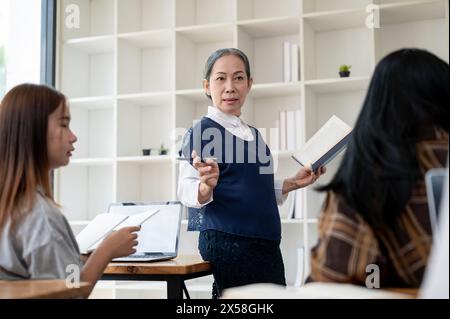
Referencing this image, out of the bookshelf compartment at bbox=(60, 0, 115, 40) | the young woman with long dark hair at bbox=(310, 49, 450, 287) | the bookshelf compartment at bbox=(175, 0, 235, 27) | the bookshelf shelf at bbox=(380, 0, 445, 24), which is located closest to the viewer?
the young woman with long dark hair at bbox=(310, 49, 450, 287)

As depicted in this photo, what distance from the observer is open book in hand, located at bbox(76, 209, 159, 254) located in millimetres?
1939

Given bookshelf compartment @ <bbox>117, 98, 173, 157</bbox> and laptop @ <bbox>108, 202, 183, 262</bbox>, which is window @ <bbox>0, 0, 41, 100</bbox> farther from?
laptop @ <bbox>108, 202, 183, 262</bbox>

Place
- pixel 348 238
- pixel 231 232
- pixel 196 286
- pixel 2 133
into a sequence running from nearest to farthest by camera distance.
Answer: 1. pixel 348 238
2. pixel 2 133
3. pixel 231 232
4. pixel 196 286

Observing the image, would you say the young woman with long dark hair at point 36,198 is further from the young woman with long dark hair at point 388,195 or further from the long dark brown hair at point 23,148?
the young woman with long dark hair at point 388,195

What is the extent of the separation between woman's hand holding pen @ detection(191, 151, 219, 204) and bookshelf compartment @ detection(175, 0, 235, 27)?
87.7 inches

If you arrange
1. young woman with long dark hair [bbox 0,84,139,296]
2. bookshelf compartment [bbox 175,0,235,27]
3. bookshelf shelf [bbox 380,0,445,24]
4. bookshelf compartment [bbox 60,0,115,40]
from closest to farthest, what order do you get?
1. young woman with long dark hair [bbox 0,84,139,296]
2. bookshelf shelf [bbox 380,0,445,24]
3. bookshelf compartment [bbox 175,0,235,27]
4. bookshelf compartment [bbox 60,0,115,40]

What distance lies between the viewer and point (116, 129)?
4.04 meters

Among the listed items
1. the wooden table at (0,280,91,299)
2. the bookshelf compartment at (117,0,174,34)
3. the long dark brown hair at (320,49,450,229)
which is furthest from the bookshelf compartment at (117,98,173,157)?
the long dark brown hair at (320,49,450,229)

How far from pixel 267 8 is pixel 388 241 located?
3.15 metres

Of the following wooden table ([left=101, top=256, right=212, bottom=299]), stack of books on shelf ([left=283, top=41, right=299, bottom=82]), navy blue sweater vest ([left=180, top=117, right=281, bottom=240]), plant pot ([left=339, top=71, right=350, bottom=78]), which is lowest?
wooden table ([left=101, top=256, right=212, bottom=299])

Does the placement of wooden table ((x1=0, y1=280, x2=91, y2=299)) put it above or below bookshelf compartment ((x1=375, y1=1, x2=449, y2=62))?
below
